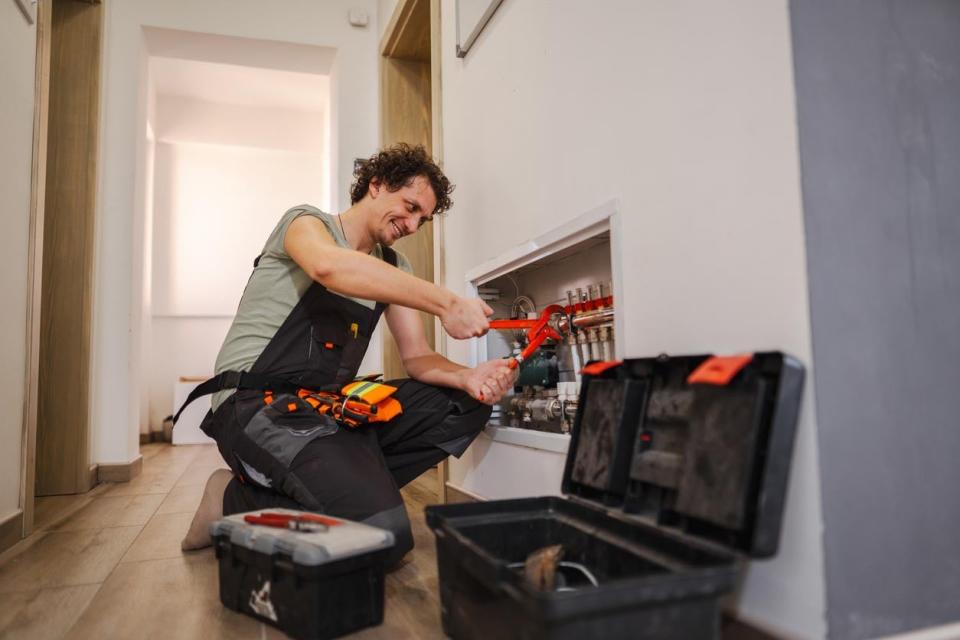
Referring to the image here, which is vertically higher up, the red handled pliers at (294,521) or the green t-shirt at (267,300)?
the green t-shirt at (267,300)

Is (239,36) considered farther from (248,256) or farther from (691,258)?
(691,258)

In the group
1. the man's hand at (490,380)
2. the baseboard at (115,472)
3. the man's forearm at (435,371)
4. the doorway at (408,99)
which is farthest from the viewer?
the doorway at (408,99)

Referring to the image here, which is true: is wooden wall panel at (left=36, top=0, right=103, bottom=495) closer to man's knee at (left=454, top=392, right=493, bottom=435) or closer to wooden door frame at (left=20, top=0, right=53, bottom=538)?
wooden door frame at (left=20, top=0, right=53, bottom=538)

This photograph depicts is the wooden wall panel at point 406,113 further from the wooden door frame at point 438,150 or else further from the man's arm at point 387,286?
the man's arm at point 387,286

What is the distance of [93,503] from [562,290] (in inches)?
74.8

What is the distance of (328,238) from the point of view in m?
1.51

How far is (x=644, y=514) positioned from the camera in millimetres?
1001

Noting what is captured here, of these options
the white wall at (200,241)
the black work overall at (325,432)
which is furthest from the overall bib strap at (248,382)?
the white wall at (200,241)

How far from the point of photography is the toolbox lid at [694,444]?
0.77m

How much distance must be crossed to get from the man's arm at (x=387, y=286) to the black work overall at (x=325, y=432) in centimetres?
28

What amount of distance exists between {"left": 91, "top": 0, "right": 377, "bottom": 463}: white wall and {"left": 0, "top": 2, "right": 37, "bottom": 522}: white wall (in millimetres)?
1177

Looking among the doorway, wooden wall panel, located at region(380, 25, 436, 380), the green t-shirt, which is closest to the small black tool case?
the green t-shirt

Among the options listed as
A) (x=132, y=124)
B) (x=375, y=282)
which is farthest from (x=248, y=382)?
(x=132, y=124)

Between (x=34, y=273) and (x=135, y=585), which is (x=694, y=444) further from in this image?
(x=34, y=273)
